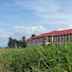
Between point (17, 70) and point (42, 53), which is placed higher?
point (42, 53)

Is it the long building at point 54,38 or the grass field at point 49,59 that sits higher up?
the long building at point 54,38

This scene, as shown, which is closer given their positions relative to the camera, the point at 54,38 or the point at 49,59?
the point at 49,59

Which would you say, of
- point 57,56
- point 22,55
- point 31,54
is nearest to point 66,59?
point 57,56

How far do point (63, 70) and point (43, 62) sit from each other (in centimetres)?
104

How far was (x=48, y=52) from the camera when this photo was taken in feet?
22.9

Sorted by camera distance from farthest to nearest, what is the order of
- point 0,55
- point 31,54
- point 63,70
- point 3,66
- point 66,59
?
1. point 0,55
2. point 3,66
3. point 31,54
4. point 66,59
5. point 63,70

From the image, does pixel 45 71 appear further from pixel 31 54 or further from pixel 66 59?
pixel 31 54

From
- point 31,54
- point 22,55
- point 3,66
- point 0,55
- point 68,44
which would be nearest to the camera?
point 68,44

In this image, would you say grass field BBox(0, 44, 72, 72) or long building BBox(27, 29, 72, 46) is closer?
grass field BBox(0, 44, 72, 72)

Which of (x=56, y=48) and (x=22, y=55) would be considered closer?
(x=56, y=48)

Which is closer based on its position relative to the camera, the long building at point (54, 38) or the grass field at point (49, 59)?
the grass field at point (49, 59)

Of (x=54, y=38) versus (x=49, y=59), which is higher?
(x=54, y=38)

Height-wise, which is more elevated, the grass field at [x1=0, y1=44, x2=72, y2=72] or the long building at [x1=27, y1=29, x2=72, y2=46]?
the long building at [x1=27, y1=29, x2=72, y2=46]

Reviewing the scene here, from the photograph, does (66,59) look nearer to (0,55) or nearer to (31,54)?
(31,54)
